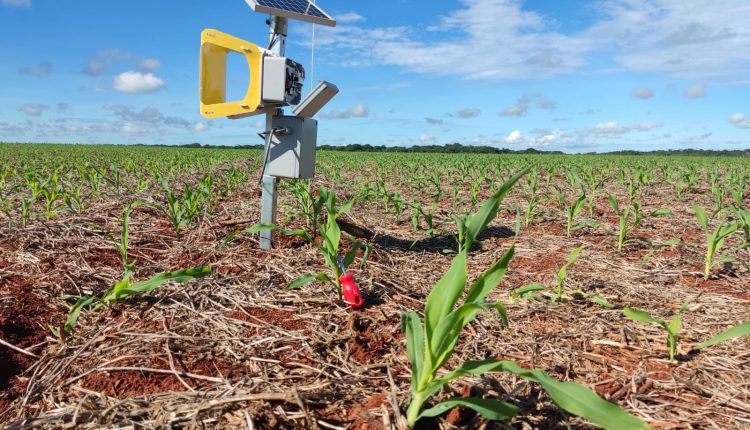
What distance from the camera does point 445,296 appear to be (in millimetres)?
1450

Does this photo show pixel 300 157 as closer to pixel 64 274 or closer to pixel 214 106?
pixel 214 106

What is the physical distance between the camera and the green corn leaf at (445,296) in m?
1.43

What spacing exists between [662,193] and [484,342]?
742 cm

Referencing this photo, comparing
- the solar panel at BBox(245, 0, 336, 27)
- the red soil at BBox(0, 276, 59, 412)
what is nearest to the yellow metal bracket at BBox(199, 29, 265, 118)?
the solar panel at BBox(245, 0, 336, 27)

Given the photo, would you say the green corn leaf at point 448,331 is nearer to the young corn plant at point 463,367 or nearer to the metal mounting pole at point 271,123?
the young corn plant at point 463,367

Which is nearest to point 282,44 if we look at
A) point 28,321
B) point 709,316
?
point 28,321

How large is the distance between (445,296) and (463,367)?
209 millimetres

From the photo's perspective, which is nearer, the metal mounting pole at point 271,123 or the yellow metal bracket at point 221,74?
the yellow metal bracket at point 221,74

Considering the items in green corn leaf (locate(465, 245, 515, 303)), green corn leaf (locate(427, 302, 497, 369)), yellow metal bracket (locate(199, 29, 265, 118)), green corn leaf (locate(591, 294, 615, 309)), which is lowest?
green corn leaf (locate(591, 294, 615, 309))

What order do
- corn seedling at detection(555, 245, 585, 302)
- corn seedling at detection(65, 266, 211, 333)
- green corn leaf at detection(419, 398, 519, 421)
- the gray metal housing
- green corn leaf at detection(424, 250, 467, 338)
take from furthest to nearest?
the gray metal housing
corn seedling at detection(555, 245, 585, 302)
corn seedling at detection(65, 266, 211, 333)
green corn leaf at detection(424, 250, 467, 338)
green corn leaf at detection(419, 398, 519, 421)

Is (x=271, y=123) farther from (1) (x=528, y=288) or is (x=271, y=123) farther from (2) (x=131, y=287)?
(1) (x=528, y=288)

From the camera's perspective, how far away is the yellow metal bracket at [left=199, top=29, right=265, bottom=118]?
3340 millimetres

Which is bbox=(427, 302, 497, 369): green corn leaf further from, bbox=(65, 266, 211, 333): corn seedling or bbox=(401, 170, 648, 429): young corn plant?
bbox=(65, 266, 211, 333): corn seedling

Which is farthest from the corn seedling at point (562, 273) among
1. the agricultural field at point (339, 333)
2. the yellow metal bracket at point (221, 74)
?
the yellow metal bracket at point (221, 74)
